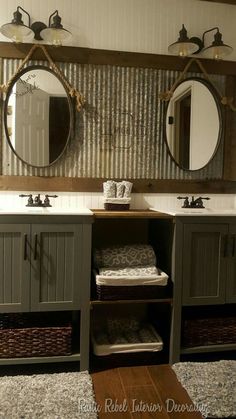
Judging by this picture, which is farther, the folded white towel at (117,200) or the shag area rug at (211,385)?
the folded white towel at (117,200)

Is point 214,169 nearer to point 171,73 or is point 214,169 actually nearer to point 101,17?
point 171,73

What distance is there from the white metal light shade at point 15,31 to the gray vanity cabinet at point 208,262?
1.59 metres

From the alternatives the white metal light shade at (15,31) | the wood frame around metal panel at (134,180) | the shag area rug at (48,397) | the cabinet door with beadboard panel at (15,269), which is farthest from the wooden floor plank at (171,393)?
the white metal light shade at (15,31)

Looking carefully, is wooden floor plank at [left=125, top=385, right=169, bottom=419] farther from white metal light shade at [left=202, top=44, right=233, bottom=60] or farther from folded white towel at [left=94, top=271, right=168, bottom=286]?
white metal light shade at [left=202, top=44, right=233, bottom=60]

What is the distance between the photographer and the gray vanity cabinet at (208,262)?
2.25 m

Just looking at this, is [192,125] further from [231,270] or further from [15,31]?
[15,31]

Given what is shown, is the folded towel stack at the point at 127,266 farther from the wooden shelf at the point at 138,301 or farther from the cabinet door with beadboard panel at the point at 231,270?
the cabinet door with beadboard panel at the point at 231,270

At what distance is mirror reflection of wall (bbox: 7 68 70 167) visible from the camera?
245cm

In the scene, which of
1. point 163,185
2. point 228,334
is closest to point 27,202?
point 163,185

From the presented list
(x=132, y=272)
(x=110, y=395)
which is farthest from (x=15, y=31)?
(x=110, y=395)

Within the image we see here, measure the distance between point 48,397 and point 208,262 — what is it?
118cm

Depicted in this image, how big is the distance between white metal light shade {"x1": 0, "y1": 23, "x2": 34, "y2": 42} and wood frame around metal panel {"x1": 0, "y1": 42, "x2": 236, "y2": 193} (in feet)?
0.23

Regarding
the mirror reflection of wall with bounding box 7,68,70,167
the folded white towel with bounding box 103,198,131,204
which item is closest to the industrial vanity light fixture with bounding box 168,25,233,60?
the mirror reflection of wall with bounding box 7,68,70,167

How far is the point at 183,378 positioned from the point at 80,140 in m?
1.62
